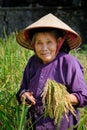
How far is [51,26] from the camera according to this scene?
2.63m

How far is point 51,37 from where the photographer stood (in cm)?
265

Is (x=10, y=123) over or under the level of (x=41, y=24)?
under

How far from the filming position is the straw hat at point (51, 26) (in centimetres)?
265

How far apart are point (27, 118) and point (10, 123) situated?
0.21m

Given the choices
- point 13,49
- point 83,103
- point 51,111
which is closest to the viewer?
point 51,111

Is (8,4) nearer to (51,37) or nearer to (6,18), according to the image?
(6,18)

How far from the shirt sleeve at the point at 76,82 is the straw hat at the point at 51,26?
197 millimetres

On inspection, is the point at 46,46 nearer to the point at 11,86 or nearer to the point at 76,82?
the point at 76,82

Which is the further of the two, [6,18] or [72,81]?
[6,18]

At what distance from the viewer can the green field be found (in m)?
2.87

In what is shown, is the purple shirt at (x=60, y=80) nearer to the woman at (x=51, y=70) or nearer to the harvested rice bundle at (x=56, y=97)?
the woman at (x=51, y=70)

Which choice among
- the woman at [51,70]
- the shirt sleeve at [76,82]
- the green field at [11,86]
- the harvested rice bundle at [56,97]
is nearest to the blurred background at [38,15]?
the green field at [11,86]

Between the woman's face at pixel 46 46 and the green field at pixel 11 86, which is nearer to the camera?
the woman's face at pixel 46 46

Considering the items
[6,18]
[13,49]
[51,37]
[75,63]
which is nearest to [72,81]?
[75,63]
